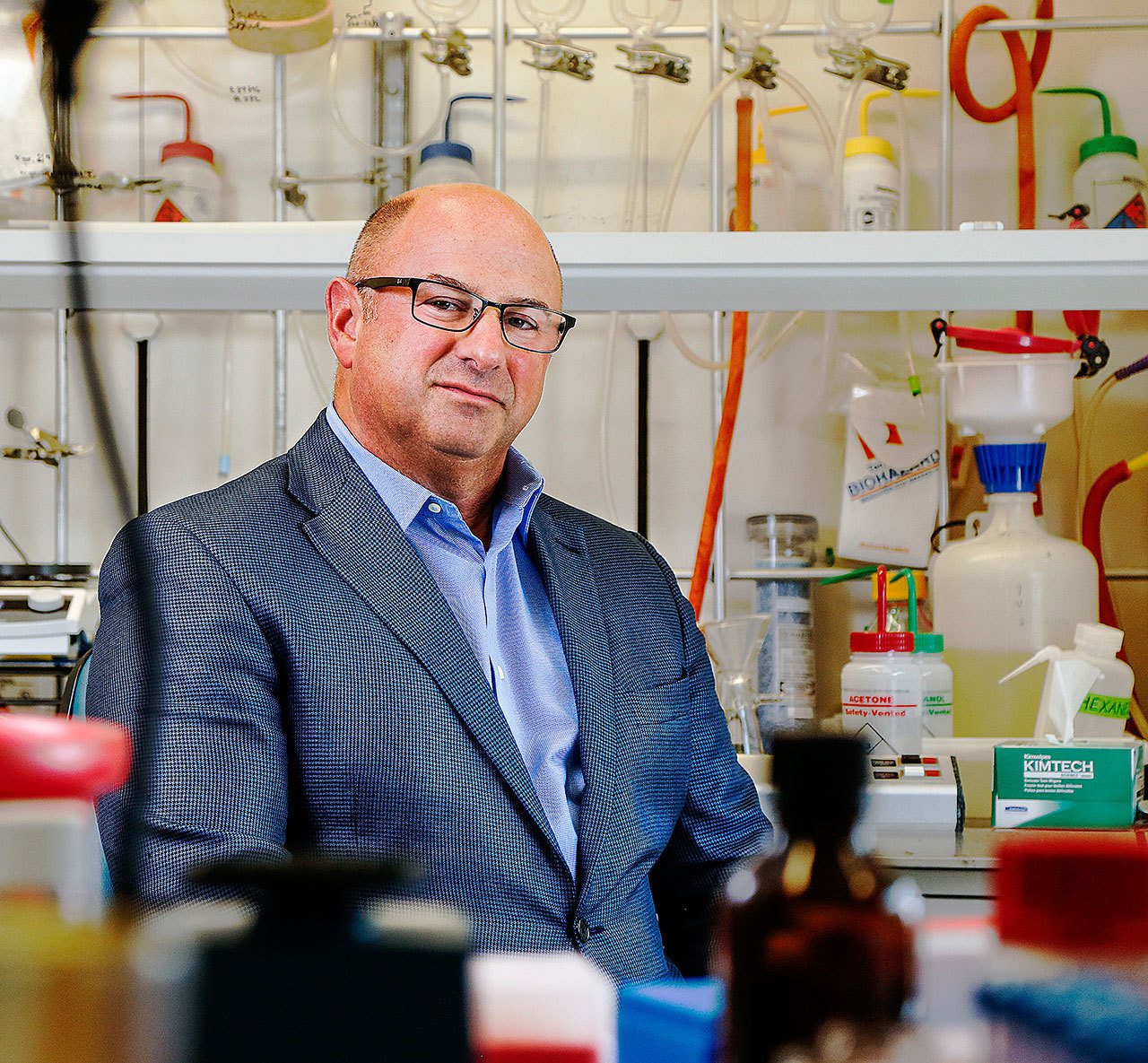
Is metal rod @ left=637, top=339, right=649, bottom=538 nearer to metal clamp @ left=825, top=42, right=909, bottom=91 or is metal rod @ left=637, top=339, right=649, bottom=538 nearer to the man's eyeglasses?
metal clamp @ left=825, top=42, right=909, bottom=91

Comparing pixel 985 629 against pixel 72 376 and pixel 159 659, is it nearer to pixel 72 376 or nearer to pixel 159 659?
pixel 72 376

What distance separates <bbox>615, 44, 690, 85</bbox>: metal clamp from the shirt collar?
94 cm

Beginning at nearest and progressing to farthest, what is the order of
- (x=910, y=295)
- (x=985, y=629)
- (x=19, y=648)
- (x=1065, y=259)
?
1. (x=1065, y=259)
2. (x=910, y=295)
3. (x=19, y=648)
4. (x=985, y=629)

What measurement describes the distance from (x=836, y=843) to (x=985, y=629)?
180 centimetres

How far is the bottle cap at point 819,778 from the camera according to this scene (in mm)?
379

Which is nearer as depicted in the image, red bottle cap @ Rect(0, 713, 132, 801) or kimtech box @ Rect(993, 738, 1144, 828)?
red bottle cap @ Rect(0, 713, 132, 801)

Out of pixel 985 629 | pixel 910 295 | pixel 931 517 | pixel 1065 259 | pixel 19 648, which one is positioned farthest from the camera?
pixel 931 517

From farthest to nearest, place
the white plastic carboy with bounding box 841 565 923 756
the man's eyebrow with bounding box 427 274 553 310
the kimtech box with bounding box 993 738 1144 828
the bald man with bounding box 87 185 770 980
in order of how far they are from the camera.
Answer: the white plastic carboy with bounding box 841 565 923 756, the kimtech box with bounding box 993 738 1144 828, the man's eyebrow with bounding box 427 274 553 310, the bald man with bounding box 87 185 770 980

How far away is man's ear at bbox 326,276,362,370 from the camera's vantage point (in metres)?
A: 1.53

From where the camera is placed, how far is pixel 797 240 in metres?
1.53

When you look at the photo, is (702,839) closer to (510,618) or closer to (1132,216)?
(510,618)

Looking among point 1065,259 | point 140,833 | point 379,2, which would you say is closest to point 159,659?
point 140,833

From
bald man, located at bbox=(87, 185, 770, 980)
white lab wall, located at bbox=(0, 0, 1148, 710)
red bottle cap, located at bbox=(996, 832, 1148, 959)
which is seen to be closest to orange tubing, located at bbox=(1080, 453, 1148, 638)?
white lab wall, located at bbox=(0, 0, 1148, 710)

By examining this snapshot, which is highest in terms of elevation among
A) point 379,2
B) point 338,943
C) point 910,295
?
point 379,2
